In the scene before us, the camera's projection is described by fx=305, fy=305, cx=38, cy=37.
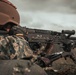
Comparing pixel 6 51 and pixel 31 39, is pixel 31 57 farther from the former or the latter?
pixel 31 39

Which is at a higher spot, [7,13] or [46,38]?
[7,13]

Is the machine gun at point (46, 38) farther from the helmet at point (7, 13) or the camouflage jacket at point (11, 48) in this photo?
the camouflage jacket at point (11, 48)

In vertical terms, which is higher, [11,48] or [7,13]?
[7,13]

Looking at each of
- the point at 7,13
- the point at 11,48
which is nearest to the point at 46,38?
the point at 7,13

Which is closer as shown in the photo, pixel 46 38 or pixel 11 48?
pixel 11 48

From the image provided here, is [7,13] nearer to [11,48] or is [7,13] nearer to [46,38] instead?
[46,38]

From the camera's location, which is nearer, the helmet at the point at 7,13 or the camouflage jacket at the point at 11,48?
the camouflage jacket at the point at 11,48

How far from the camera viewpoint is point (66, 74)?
Answer: 1005 centimetres

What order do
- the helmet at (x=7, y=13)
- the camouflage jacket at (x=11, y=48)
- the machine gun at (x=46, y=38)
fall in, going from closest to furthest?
the camouflage jacket at (x=11, y=48) → the machine gun at (x=46, y=38) → the helmet at (x=7, y=13)

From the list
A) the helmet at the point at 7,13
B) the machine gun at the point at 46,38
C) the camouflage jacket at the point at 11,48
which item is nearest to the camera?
the camouflage jacket at the point at 11,48

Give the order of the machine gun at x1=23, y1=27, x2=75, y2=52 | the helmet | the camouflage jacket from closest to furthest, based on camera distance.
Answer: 1. the camouflage jacket
2. the machine gun at x1=23, y1=27, x2=75, y2=52
3. the helmet

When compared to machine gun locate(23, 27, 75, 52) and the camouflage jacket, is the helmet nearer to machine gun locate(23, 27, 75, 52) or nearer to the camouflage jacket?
machine gun locate(23, 27, 75, 52)

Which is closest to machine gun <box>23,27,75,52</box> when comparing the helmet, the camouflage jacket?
the helmet

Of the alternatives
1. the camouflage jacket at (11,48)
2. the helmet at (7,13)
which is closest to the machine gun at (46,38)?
the helmet at (7,13)
